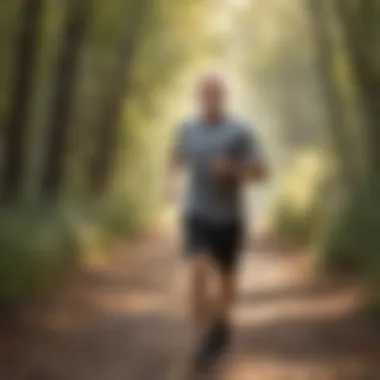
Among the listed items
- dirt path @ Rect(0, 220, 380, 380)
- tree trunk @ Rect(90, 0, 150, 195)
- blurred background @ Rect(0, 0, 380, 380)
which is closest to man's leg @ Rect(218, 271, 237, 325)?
dirt path @ Rect(0, 220, 380, 380)

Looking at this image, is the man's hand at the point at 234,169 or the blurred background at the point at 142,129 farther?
the blurred background at the point at 142,129

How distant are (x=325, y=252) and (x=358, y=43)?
300 centimetres

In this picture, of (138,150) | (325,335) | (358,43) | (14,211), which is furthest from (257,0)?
(325,335)

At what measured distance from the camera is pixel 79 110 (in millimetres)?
23453

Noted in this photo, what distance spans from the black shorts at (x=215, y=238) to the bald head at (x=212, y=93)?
0.79m

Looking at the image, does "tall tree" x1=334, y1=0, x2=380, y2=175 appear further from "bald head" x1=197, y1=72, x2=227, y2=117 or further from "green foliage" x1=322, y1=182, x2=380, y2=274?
"bald head" x1=197, y1=72, x2=227, y2=117

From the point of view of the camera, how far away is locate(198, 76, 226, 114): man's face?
8.08m

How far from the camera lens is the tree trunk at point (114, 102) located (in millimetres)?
22516

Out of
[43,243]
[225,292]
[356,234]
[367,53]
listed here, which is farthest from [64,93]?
[225,292]

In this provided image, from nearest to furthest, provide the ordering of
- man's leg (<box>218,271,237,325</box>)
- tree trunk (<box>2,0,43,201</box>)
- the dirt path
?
the dirt path, man's leg (<box>218,271,237,325</box>), tree trunk (<box>2,0,43,201</box>)

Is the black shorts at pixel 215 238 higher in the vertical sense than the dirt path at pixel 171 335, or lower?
higher

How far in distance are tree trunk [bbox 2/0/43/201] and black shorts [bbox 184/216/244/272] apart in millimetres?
6456

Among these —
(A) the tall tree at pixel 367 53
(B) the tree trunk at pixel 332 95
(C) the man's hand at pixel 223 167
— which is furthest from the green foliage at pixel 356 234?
(C) the man's hand at pixel 223 167

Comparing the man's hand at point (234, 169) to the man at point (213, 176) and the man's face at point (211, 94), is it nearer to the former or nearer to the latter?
the man at point (213, 176)
